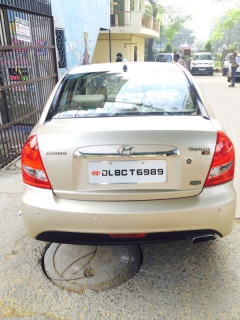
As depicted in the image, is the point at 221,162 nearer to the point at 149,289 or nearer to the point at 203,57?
the point at 149,289

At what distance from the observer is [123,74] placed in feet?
9.64

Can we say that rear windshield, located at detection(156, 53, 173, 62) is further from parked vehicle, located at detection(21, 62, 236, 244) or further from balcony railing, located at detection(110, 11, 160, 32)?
parked vehicle, located at detection(21, 62, 236, 244)

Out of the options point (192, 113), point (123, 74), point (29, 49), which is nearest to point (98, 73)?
point (123, 74)

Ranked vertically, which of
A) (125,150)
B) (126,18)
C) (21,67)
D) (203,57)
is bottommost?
(125,150)

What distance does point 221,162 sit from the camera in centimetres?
198

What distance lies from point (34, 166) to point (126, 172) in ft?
2.15

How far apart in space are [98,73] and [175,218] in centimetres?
178

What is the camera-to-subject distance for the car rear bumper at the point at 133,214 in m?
1.93

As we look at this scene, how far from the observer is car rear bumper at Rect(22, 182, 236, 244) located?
193 centimetres

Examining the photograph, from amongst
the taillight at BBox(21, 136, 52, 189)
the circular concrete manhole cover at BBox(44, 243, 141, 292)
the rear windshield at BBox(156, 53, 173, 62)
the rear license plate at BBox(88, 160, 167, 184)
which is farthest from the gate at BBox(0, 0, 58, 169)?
the rear windshield at BBox(156, 53, 173, 62)

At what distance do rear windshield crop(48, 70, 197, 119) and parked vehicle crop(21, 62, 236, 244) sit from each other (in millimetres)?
274

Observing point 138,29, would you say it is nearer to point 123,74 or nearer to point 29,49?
point 29,49

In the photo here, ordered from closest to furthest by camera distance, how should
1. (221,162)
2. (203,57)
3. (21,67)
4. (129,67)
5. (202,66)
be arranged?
(221,162)
(129,67)
(21,67)
(202,66)
(203,57)

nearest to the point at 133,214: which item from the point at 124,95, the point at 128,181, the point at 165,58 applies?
the point at 128,181
